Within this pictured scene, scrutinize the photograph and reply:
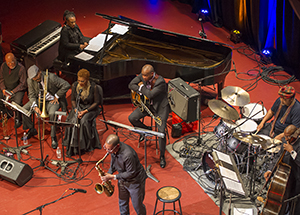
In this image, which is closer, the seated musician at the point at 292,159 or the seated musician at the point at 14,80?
the seated musician at the point at 292,159

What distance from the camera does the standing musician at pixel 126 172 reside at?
16.0 ft

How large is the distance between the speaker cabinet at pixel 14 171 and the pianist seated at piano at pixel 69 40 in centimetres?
252

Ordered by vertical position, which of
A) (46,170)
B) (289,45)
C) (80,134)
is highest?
(289,45)

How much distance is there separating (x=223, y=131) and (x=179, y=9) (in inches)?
291

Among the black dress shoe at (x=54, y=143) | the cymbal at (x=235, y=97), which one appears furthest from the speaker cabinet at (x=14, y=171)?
the cymbal at (x=235, y=97)

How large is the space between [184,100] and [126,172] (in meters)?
2.35

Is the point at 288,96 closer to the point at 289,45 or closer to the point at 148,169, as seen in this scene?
the point at 148,169

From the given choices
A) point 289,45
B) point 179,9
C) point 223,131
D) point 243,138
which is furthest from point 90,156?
point 179,9

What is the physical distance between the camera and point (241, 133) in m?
5.80

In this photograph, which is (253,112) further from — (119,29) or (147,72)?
(119,29)

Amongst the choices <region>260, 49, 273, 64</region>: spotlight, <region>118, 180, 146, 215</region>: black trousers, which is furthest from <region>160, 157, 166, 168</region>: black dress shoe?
<region>260, 49, 273, 64</region>: spotlight

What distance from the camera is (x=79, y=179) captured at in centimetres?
657

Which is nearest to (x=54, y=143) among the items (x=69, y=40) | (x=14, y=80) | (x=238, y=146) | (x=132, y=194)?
(x=14, y=80)

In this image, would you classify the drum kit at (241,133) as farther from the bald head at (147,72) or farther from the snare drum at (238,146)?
the bald head at (147,72)
